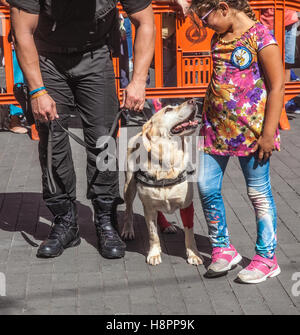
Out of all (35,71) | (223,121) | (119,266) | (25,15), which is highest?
(25,15)

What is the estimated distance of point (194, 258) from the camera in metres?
4.58

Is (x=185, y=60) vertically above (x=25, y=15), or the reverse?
(x=25, y=15)

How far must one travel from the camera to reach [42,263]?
4.68 m

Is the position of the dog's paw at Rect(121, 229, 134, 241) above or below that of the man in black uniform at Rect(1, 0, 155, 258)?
below

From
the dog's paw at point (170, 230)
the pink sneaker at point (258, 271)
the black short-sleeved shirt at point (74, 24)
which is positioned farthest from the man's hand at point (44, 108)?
the pink sneaker at point (258, 271)

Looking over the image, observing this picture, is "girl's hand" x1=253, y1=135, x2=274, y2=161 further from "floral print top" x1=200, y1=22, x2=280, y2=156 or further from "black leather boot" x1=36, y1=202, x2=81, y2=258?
"black leather boot" x1=36, y1=202, x2=81, y2=258

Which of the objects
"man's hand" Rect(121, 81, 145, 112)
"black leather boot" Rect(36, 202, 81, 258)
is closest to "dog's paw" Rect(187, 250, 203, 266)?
"black leather boot" Rect(36, 202, 81, 258)

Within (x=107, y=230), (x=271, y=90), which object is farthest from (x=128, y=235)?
(x=271, y=90)

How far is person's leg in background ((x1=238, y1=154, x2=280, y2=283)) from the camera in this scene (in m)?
4.18

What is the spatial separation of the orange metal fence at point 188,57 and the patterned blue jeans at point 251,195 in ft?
13.4

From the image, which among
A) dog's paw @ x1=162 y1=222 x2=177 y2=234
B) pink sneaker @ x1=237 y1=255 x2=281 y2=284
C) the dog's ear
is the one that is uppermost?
the dog's ear
